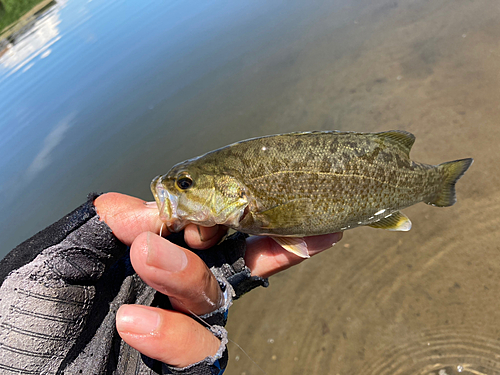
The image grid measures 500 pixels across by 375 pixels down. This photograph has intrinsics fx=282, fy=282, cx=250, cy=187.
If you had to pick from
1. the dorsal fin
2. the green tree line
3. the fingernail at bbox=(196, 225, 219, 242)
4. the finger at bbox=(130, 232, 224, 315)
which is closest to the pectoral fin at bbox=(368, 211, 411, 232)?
the dorsal fin

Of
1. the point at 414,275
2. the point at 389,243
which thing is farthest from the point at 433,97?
the point at 414,275

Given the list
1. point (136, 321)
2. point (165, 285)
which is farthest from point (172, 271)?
point (136, 321)

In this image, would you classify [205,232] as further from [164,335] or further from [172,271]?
[164,335]

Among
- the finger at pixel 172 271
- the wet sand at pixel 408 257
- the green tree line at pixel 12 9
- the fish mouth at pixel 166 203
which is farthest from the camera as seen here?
the green tree line at pixel 12 9

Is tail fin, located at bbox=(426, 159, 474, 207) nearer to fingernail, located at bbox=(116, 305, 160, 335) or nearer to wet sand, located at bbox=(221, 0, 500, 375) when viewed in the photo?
wet sand, located at bbox=(221, 0, 500, 375)

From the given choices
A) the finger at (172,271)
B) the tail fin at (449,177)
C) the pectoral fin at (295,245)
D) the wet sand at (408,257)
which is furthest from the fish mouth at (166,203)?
the wet sand at (408,257)

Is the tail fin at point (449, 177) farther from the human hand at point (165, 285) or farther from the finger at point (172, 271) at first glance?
the finger at point (172, 271)
